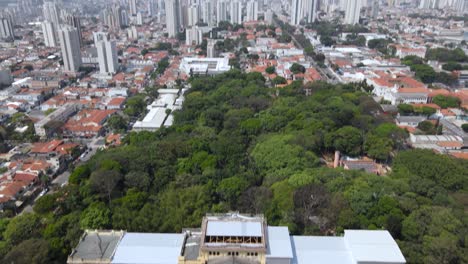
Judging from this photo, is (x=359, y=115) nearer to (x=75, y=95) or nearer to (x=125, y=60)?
(x=75, y=95)

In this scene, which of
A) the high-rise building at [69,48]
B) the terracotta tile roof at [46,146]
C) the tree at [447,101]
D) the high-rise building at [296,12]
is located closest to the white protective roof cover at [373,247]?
the terracotta tile roof at [46,146]

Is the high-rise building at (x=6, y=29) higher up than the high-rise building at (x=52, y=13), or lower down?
lower down

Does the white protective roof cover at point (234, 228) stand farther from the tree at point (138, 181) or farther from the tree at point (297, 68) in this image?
the tree at point (297, 68)

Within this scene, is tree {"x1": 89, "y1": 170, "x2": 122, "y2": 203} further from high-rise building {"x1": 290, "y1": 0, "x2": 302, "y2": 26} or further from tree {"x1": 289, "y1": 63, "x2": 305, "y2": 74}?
high-rise building {"x1": 290, "y1": 0, "x2": 302, "y2": 26}

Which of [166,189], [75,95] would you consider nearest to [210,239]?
[166,189]

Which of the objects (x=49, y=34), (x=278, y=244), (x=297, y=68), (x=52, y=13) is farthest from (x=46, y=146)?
(x=52, y=13)

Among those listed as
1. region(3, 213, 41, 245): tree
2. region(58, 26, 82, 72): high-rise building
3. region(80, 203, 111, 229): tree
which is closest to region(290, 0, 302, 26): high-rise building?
region(58, 26, 82, 72): high-rise building

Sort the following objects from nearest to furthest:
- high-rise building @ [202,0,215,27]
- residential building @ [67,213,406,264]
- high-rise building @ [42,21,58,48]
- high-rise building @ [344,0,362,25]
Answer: residential building @ [67,213,406,264], high-rise building @ [42,21,58,48], high-rise building @ [344,0,362,25], high-rise building @ [202,0,215,27]

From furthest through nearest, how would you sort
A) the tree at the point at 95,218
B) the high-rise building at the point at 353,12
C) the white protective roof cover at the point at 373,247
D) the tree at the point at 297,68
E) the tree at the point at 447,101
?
1. the high-rise building at the point at 353,12
2. the tree at the point at 297,68
3. the tree at the point at 447,101
4. the tree at the point at 95,218
5. the white protective roof cover at the point at 373,247
